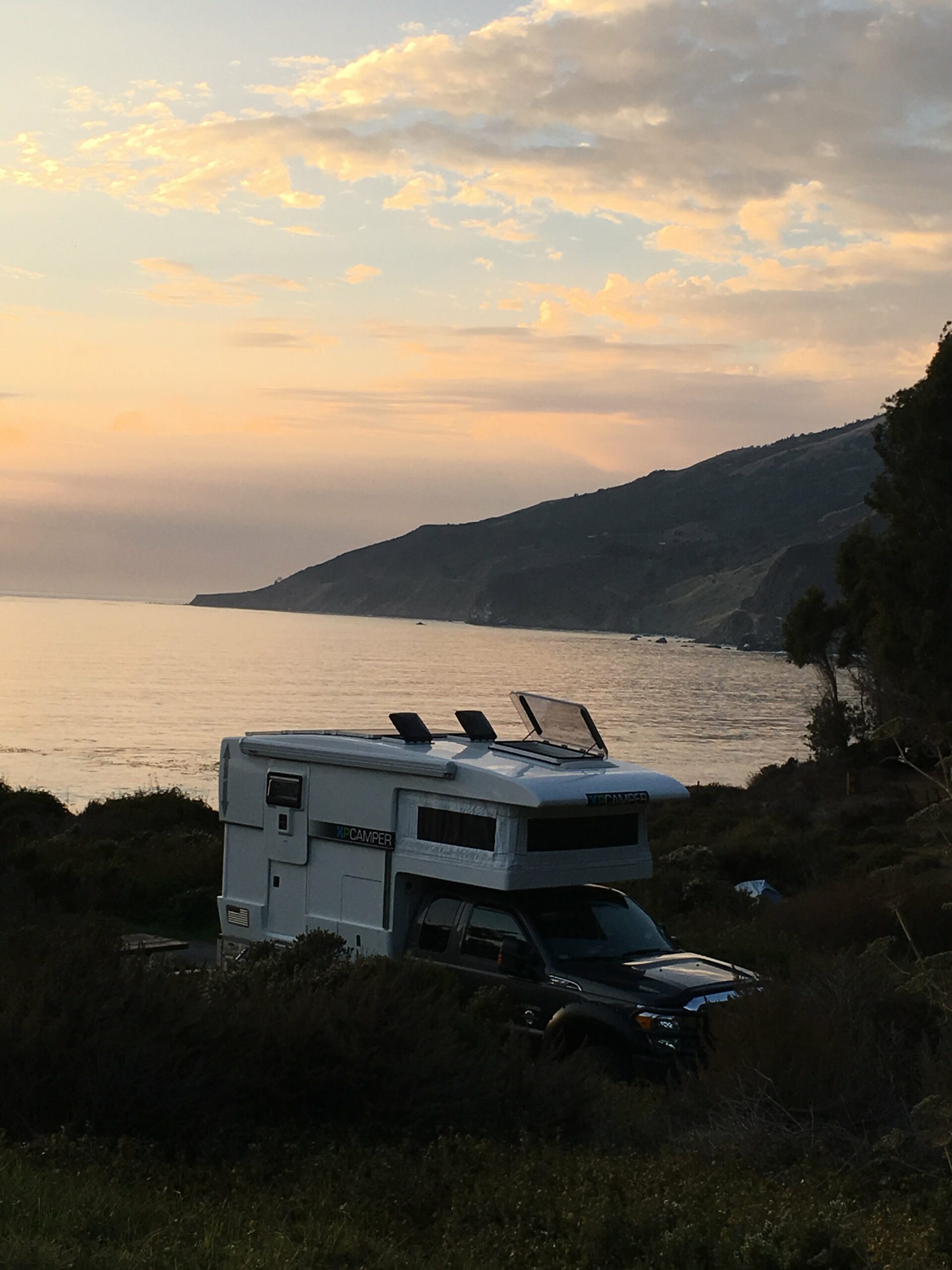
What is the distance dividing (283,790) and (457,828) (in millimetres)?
2084

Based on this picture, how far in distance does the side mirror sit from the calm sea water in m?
32.0

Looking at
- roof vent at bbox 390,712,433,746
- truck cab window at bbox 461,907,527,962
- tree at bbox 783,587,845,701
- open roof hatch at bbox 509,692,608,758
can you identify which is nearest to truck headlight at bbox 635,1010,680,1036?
truck cab window at bbox 461,907,527,962

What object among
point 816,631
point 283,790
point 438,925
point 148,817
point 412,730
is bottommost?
point 148,817

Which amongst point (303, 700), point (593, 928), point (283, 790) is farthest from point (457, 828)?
point (303, 700)

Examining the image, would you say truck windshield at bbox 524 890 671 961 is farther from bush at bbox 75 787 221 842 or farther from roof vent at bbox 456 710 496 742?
bush at bbox 75 787 221 842

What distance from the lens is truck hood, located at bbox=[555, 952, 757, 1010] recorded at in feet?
31.2

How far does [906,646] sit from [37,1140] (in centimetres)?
3541

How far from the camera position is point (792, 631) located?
152ft

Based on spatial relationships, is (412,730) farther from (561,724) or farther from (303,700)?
(303,700)

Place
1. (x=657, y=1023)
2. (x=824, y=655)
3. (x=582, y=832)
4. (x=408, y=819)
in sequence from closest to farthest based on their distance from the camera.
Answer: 1. (x=657, y=1023)
2. (x=582, y=832)
3. (x=408, y=819)
4. (x=824, y=655)

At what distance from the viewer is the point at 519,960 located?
10.1 m

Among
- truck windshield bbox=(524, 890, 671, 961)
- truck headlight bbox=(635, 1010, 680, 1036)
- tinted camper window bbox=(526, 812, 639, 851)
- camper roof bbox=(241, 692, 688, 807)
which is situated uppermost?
camper roof bbox=(241, 692, 688, 807)

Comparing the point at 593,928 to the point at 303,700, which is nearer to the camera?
the point at 593,928

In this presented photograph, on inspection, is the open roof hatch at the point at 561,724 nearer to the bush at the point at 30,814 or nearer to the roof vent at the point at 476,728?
the roof vent at the point at 476,728
